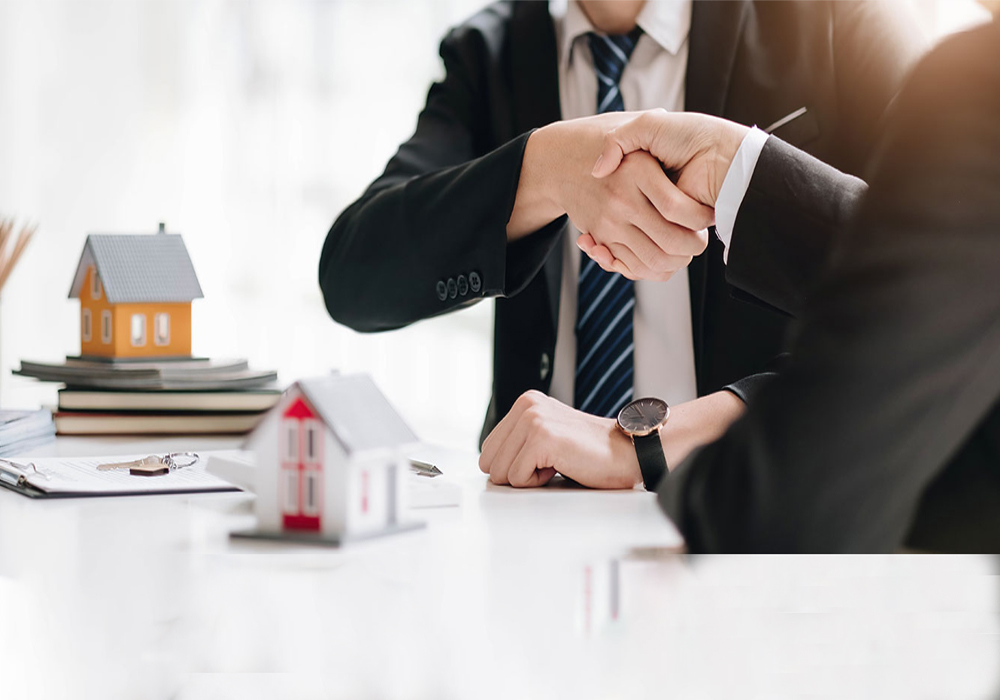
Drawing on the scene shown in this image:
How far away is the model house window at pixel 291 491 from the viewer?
55 centimetres

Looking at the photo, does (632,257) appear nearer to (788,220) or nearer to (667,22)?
(788,220)

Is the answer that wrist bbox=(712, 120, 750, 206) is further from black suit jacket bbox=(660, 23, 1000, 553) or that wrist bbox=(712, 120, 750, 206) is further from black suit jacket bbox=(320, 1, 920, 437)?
black suit jacket bbox=(660, 23, 1000, 553)

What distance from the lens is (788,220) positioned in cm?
89

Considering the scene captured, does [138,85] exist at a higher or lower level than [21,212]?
higher

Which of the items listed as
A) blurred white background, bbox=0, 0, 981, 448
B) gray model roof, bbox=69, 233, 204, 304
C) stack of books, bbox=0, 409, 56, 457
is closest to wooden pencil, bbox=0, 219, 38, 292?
gray model roof, bbox=69, 233, 204, 304

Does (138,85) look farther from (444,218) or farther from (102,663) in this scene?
(102,663)

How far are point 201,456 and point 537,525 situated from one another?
1.47 feet

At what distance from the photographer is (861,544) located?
66 cm

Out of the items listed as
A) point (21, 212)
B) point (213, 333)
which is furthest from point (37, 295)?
point (213, 333)

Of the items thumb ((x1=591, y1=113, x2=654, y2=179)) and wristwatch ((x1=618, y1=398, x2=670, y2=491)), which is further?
thumb ((x1=591, y1=113, x2=654, y2=179))

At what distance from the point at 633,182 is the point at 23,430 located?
2.53 feet

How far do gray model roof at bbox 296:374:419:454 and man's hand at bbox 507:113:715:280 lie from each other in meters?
0.60

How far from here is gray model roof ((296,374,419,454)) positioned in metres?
0.53

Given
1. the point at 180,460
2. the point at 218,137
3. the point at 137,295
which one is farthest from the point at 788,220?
the point at 218,137
